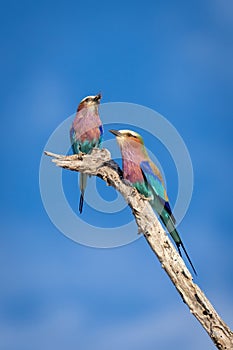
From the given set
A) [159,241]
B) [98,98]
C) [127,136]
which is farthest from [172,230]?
[98,98]

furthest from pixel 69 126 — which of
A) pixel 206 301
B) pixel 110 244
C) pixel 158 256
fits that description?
pixel 206 301

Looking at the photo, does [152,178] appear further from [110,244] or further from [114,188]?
[110,244]

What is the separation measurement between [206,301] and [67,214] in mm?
2737

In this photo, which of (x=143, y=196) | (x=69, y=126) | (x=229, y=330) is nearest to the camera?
(x=229, y=330)

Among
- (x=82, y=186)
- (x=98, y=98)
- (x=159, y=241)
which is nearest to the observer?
(x=159, y=241)

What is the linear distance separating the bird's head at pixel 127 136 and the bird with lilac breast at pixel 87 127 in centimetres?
177

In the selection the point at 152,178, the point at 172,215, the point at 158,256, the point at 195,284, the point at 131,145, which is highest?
the point at 131,145

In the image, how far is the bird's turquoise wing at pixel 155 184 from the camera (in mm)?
9102

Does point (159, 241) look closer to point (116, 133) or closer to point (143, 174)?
point (143, 174)

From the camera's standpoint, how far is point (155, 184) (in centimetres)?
916

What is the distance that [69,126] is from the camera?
1129 centimetres

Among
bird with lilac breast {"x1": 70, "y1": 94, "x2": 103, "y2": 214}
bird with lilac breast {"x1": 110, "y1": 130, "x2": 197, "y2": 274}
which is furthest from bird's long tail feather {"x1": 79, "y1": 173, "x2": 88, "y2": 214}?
bird with lilac breast {"x1": 110, "y1": 130, "x2": 197, "y2": 274}

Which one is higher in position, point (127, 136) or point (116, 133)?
point (116, 133)

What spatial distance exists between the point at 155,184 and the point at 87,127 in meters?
2.57
